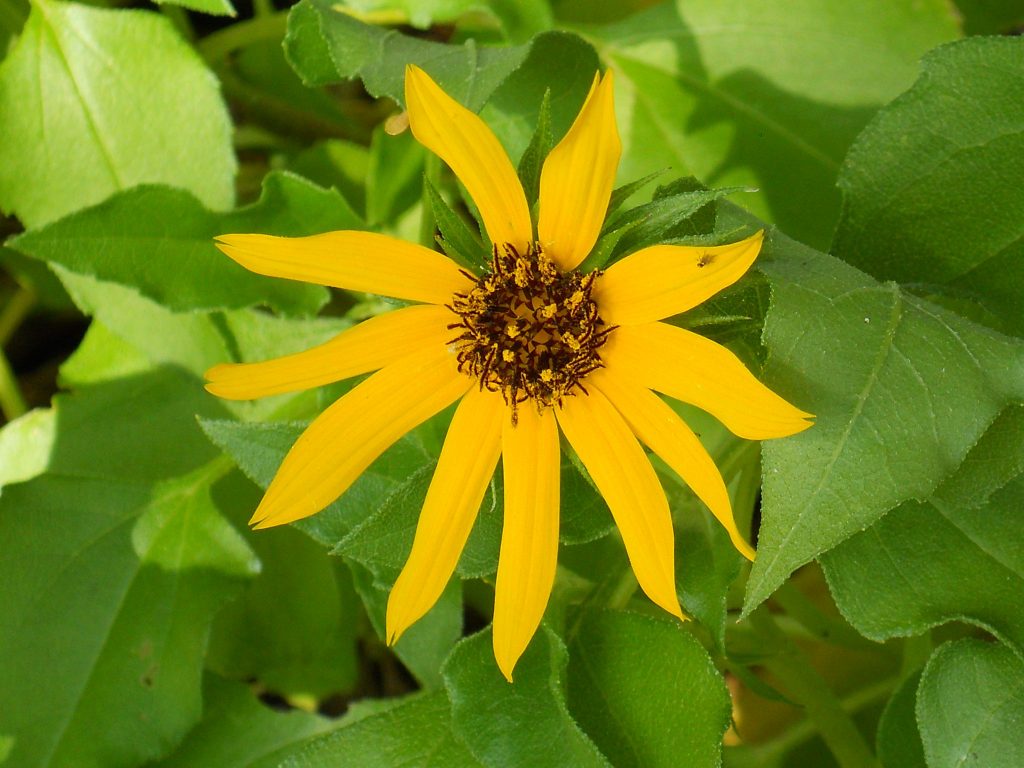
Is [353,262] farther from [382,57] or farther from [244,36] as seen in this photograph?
[244,36]

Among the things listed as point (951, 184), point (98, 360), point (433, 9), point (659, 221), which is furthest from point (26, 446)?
point (951, 184)

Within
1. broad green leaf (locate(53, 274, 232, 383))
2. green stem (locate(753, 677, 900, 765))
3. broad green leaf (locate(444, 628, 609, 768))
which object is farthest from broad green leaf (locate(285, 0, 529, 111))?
green stem (locate(753, 677, 900, 765))

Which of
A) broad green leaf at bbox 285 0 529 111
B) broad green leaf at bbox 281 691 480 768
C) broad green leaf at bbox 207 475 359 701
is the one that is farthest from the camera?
broad green leaf at bbox 207 475 359 701

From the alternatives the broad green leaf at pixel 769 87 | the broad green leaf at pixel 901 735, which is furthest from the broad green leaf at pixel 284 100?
the broad green leaf at pixel 901 735

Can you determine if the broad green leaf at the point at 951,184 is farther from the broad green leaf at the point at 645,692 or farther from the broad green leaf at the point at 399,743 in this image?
the broad green leaf at the point at 399,743

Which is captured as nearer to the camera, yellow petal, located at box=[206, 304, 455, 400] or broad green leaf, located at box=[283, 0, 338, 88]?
yellow petal, located at box=[206, 304, 455, 400]

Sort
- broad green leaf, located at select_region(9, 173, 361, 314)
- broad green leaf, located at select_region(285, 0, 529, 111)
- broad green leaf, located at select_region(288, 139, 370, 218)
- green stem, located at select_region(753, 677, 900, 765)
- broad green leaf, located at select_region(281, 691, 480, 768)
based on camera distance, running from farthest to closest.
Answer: broad green leaf, located at select_region(288, 139, 370, 218) < green stem, located at select_region(753, 677, 900, 765) < broad green leaf, located at select_region(9, 173, 361, 314) < broad green leaf, located at select_region(281, 691, 480, 768) < broad green leaf, located at select_region(285, 0, 529, 111)

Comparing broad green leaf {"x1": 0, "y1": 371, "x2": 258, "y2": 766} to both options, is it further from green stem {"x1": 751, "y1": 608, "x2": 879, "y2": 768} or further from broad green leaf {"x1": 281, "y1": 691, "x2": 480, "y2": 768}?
green stem {"x1": 751, "y1": 608, "x2": 879, "y2": 768}
